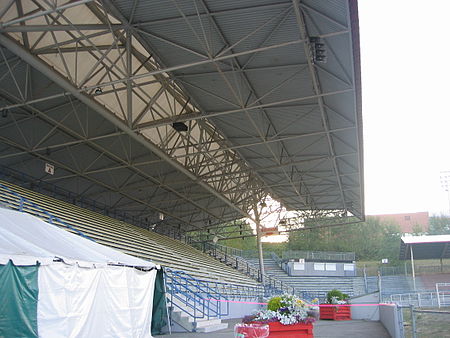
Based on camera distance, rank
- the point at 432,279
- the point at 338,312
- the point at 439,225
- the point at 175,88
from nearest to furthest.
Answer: the point at 175,88
the point at 338,312
the point at 432,279
the point at 439,225

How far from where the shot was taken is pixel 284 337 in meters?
9.13

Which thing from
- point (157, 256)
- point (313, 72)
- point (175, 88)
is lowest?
point (157, 256)

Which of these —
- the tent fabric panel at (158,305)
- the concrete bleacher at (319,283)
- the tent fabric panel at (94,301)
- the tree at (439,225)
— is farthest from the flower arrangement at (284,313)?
the tree at (439,225)

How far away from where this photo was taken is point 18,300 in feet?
25.9

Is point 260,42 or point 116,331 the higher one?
point 260,42

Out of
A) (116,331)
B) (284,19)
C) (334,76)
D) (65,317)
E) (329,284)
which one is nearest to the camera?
(65,317)

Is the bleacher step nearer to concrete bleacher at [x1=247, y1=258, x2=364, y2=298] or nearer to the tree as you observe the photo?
concrete bleacher at [x1=247, y1=258, x2=364, y2=298]

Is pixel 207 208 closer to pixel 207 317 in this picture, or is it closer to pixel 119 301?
pixel 207 317

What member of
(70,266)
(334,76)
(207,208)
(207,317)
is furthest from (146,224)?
(70,266)

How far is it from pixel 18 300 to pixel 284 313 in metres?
Answer: 4.81

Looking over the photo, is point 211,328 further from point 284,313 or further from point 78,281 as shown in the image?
point 78,281

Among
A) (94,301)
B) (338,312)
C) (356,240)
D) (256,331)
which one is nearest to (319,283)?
(338,312)

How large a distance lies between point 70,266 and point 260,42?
834 cm

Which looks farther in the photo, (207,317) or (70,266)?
(207,317)
